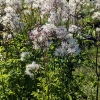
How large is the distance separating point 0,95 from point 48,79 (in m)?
1.08

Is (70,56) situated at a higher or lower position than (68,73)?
higher

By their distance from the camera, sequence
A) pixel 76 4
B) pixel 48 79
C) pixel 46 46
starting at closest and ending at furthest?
pixel 46 46, pixel 48 79, pixel 76 4

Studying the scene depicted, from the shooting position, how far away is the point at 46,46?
4828 mm

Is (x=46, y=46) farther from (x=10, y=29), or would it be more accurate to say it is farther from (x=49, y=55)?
(x=10, y=29)

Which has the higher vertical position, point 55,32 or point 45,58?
point 55,32

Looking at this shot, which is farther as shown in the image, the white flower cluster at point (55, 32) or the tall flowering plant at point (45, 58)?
the tall flowering plant at point (45, 58)

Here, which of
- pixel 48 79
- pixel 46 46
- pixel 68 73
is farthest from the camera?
pixel 68 73

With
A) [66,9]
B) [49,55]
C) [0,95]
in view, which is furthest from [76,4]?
[0,95]

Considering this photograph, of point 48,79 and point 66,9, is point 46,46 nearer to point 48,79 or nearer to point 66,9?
point 48,79

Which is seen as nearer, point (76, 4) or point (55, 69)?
point (55, 69)

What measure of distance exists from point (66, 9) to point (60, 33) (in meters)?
1.09

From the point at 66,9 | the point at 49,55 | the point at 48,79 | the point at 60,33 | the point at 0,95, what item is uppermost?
the point at 66,9

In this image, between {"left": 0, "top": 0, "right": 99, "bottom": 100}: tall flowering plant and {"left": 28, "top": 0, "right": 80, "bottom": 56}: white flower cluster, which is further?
{"left": 0, "top": 0, "right": 99, "bottom": 100}: tall flowering plant

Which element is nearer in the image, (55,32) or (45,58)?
(55,32)
